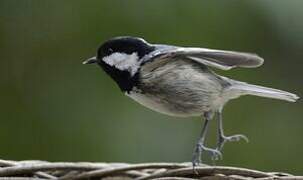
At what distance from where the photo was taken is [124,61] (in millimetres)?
1270

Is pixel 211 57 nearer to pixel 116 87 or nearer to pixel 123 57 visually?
pixel 123 57

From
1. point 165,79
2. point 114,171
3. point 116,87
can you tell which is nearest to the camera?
point 114,171

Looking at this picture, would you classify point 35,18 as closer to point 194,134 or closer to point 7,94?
point 7,94

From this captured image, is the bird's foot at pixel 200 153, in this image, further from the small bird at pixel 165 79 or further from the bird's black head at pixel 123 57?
the bird's black head at pixel 123 57

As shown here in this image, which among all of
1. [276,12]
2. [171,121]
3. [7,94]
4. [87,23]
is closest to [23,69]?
[7,94]

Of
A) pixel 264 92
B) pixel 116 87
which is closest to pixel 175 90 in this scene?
pixel 264 92

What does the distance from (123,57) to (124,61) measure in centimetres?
1

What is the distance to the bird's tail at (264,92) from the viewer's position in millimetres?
1254

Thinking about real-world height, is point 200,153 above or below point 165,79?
below

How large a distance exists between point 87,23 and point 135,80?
0.94 meters

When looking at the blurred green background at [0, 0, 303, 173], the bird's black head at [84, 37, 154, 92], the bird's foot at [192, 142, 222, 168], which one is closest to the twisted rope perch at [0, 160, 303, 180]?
the bird's foot at [192, 142, 222, 168]

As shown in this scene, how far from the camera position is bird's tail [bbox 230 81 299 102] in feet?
4.11

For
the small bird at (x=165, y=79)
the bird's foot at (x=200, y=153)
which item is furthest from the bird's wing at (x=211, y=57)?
the bird's foot at (x=200, y=153)

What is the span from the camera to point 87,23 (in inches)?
86.4
